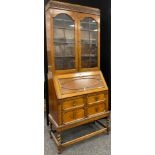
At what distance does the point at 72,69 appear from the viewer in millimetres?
2133

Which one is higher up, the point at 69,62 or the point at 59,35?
the point at 59,35

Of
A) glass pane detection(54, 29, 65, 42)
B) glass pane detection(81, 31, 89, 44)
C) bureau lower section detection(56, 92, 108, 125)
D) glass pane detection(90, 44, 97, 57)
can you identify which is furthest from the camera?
glass pane detection(90, 44, 97, 57)

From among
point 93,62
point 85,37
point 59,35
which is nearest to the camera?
point 59,35

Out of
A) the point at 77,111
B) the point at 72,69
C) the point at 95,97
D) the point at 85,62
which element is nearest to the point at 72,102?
the point at 77,111

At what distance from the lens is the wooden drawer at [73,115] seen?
1.91 m

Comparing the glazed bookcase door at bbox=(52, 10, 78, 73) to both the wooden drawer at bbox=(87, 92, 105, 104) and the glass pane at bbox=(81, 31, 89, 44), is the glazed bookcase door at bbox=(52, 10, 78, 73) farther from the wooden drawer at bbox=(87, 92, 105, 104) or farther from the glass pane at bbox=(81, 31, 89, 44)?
the wooden drawer at bbox=(87, 92, 105, 104)

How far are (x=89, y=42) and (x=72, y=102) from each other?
1032 mm

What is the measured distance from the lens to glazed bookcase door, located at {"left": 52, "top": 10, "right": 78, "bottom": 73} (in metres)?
1.98

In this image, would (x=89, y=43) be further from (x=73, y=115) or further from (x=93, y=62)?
Result: (x=73, y=115)

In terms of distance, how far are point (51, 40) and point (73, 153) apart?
5.24ft

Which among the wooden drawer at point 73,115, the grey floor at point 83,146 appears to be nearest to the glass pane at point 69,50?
the wooden drawer at point 73,115

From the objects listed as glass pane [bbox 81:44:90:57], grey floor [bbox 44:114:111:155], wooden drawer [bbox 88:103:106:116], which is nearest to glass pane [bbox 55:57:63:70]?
glass pane [bbox 81:44:90:57]
